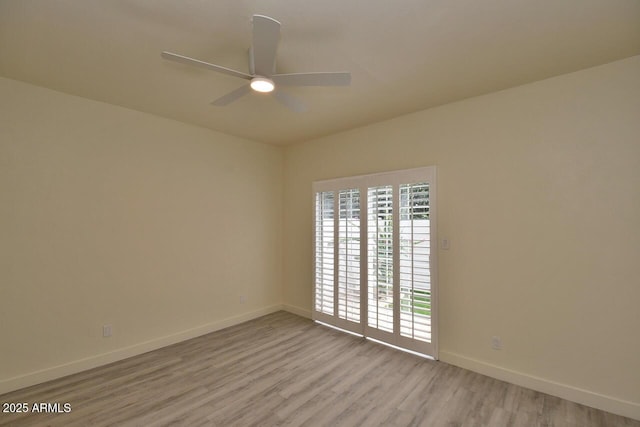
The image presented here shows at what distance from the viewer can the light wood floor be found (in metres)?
2.10

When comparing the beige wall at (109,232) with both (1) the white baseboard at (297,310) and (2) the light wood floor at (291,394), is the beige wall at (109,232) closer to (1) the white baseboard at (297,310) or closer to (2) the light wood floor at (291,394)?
(2) the light wood floor at (291,394)

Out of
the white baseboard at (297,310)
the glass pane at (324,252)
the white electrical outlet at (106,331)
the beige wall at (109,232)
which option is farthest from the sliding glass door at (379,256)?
the white electrical outlet at (106,331)

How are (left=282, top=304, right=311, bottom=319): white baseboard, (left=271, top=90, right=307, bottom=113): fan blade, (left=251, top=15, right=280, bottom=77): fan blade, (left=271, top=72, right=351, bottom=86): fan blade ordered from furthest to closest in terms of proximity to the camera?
(left=282, top=304, right=311, bottom=319): white baseboard → (left=271, top=90, right=307, bottom=113): fan blade → (left=271, top=72, right=351, bottom=86): fan blade → (left=251, top=15, right=280, bottom=77): fan blade

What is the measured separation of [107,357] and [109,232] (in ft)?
4.18

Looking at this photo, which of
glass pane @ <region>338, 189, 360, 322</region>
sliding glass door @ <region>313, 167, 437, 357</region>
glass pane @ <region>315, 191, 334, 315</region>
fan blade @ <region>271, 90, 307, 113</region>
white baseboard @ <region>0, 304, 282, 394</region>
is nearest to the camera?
fan blade @ <region>271, 90, 307, 113</region>

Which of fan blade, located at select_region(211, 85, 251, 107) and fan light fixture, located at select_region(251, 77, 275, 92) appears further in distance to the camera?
fan blade, located at select_region(211, 85, 251, 107)

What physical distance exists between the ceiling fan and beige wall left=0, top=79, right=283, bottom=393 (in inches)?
66.3

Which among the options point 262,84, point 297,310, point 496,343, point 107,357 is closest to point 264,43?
point 262,84

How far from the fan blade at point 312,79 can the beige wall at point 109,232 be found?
2.17m

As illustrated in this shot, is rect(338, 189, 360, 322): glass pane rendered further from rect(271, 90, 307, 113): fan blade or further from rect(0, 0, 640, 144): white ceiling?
rect(271, 90, 307, 113): fan blade

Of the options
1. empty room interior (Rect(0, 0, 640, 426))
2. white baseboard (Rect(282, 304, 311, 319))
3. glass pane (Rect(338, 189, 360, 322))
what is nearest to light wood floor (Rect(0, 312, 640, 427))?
empty room interior (Rect(0, 0, 640, 426))

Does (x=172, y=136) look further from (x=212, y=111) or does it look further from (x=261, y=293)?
(x=261, y=293)

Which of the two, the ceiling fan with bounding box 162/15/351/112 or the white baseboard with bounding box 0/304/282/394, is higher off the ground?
the ceiling fan with bounding box 162/15/351/112

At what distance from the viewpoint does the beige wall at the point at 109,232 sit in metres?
2.51
